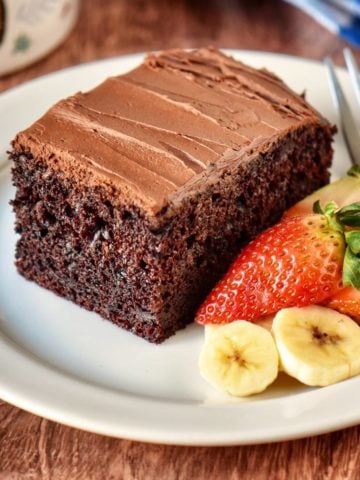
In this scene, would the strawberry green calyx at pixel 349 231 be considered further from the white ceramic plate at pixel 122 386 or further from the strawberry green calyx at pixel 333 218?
the white ceramic plate at pixel 122 386

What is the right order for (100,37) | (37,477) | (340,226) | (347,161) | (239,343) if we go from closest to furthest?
(37,477) → (239,343) → (340,226) → (347,161) → (100,37)

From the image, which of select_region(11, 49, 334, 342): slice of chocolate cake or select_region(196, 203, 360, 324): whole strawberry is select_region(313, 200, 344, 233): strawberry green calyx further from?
select_region(11, 49, 334, 342): slice of chocolate cake

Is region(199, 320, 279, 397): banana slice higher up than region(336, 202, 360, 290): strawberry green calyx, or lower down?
lower down

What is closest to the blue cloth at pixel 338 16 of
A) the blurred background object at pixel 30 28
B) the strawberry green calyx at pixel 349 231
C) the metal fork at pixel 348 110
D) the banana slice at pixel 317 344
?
the metal fork at pixel 348 110

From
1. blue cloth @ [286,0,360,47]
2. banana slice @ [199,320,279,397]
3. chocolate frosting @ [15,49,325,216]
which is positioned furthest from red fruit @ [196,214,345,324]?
blue cloth @ [286,0,360,47]

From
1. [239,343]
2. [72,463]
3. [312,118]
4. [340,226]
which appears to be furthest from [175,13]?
[72,463]

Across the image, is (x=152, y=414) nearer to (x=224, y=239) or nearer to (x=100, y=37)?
(x=224, y=239)
